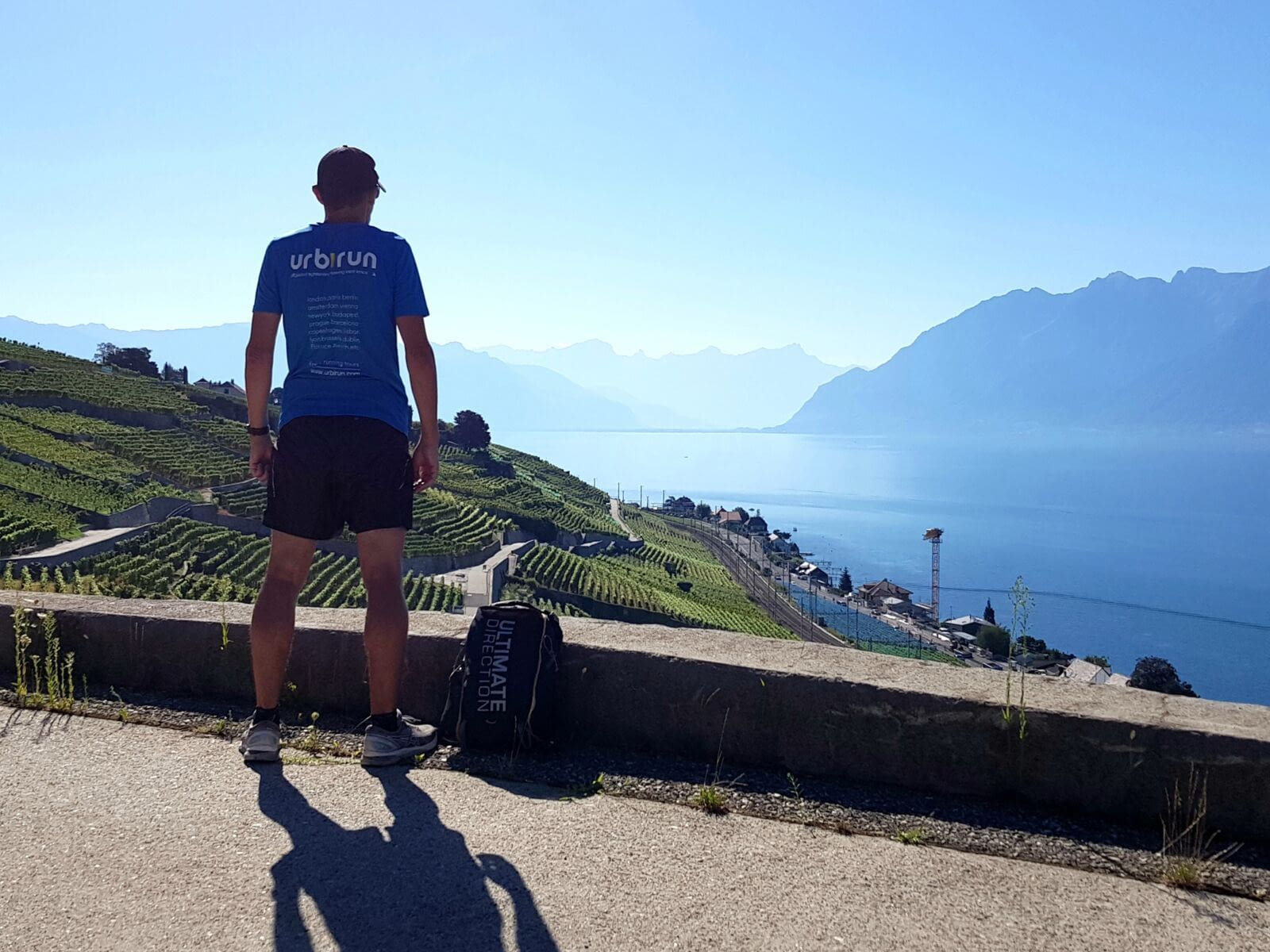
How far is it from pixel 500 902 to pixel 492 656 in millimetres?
1184

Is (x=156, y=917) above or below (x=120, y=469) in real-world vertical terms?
below

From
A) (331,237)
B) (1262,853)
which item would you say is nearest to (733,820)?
(1262,853)

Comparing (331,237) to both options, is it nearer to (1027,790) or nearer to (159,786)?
(159,786)

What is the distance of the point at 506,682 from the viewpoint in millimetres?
2930

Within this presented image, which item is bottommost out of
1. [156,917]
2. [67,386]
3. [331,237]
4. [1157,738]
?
[156,917]

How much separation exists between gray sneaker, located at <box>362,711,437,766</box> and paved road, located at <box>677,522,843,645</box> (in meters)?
34.9

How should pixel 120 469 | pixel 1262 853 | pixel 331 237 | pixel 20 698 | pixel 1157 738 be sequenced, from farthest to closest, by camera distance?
pixel 120 469 → pixel 20 698 → pixel 331 237 → pixel 1157 738 → pixel 1262 853

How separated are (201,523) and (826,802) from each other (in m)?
45.0

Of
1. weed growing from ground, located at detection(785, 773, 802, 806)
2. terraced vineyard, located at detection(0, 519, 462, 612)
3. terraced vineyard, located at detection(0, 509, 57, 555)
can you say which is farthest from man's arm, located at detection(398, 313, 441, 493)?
terraced vineyard, located at detection(0, 509, 57, 555)

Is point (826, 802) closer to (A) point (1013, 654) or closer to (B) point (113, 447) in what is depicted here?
(A) point (1013, 654)

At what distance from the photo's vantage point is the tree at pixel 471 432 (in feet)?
361

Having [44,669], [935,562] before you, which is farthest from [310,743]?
[935,562]

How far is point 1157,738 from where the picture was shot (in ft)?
8.09

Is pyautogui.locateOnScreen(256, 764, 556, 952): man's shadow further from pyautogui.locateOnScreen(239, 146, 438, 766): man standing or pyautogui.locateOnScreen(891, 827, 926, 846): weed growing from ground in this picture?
pyautogui.locateOnScreen(891, 827, 926, 846): weed growing from ground
